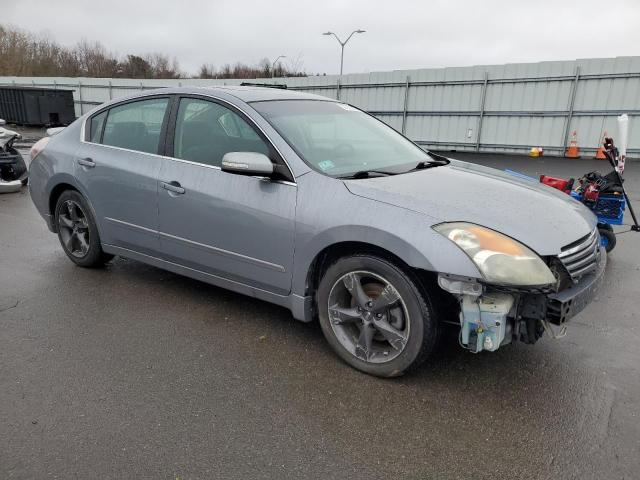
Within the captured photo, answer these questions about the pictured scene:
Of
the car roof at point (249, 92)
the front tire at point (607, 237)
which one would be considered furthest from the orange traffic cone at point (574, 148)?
the car roof at point (249, 92)

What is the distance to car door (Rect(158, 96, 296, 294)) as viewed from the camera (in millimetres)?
3229

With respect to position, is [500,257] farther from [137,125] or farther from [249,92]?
[137,125]

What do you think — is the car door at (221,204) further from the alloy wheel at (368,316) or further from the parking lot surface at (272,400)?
the parking lot surface at (272,400)

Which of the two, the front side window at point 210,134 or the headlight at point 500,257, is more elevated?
the front side window at point 210,134

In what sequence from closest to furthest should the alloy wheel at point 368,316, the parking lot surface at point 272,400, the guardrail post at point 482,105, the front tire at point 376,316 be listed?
the parking lot surface at point 272,400 → the front tire at point 376,316 → the alloy wheel at point 368,316 → the guardrail post at point 482,105

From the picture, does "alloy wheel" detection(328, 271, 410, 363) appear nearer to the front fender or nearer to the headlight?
the front fender

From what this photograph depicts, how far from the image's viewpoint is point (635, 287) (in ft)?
15.5

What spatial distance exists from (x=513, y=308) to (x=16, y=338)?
3211 millimetres

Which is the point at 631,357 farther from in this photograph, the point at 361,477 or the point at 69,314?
the point at 69,314

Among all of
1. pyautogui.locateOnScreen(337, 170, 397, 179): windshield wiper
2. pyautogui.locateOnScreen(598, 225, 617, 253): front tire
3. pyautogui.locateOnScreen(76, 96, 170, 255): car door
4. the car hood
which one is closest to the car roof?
pyautogui.locateOnScreen(76, 96, 170, 255): car door

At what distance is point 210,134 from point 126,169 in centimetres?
86

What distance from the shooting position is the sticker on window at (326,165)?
10.6 feet

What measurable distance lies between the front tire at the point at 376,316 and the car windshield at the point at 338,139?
2.31 feet

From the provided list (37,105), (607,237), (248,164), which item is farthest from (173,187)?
(37,105)
